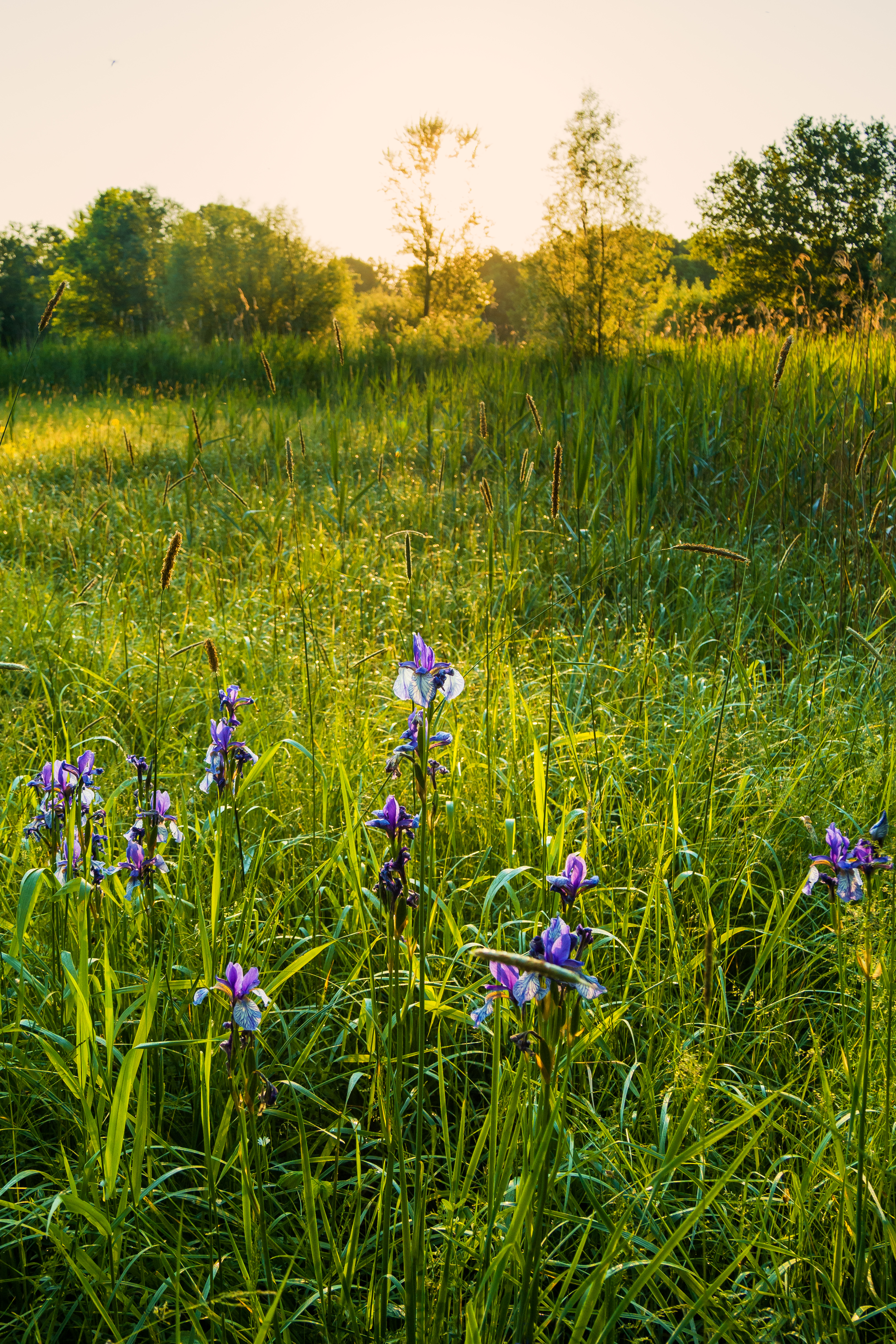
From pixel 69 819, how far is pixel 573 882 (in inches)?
40.5

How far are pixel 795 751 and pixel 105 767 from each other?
2239mm

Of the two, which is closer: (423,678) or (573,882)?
(573,882)

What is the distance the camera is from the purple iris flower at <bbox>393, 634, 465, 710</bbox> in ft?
3.15

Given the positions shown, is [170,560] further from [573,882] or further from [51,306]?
[573,882]

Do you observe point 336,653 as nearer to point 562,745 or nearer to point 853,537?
point 562,745

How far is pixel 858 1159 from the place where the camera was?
91 centimetres

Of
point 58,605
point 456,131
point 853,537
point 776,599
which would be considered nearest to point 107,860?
point 58,605

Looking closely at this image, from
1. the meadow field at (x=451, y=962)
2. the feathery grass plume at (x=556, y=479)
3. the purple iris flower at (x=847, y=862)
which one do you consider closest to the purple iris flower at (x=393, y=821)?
the meadow field at (x=451, y=962)

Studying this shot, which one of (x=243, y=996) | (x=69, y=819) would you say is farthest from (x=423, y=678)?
(x=69, y=819)

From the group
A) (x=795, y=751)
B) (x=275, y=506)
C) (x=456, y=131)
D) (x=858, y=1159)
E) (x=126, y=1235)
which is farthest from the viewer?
(x=456, y=131)

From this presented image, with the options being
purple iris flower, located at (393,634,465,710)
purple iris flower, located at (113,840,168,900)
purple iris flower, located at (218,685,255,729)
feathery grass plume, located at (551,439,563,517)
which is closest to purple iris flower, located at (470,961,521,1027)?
purple iris flower, located at (393,634,465,710)

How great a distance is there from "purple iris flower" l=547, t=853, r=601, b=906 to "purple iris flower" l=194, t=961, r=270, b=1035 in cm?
39

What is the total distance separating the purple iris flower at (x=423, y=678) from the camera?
0.96 metres

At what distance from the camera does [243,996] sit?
37.5 inches
